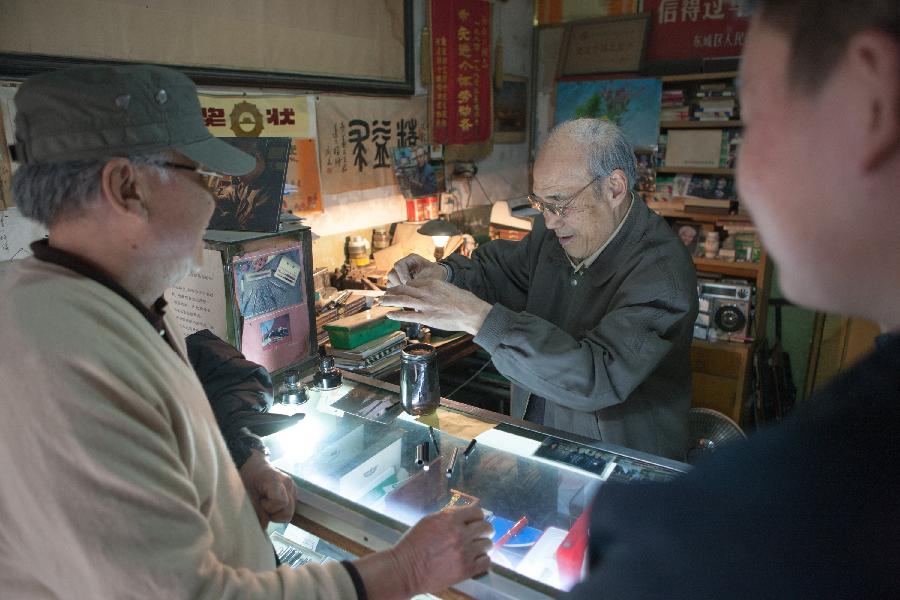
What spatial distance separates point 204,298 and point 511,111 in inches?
166

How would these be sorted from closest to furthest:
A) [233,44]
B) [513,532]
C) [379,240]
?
[513,532] → [233,44] → [379,240]

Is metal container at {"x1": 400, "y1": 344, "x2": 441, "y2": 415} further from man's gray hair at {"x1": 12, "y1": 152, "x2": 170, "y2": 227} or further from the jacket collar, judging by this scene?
man's gray hair at {"x1": 12, "y1": 152, "x2": 170, "y2": 227}

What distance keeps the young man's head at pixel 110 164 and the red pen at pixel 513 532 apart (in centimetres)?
90

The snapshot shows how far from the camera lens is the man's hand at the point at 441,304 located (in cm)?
177

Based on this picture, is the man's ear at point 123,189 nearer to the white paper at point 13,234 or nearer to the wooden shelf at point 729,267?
the white paper at point 13,234

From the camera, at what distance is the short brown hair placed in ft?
1.53

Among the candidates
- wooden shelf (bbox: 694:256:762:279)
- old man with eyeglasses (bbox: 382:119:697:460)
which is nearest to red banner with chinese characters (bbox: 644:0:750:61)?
wooden shelf (bbox: 694:256:762:279)

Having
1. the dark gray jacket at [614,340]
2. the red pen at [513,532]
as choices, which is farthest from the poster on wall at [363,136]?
the red pen at [513,532]

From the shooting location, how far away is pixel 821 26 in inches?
19.7

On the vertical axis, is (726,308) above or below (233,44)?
below

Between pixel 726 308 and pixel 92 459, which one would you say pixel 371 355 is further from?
pixel 726 308

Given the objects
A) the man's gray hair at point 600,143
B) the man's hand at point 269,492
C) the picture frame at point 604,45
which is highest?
the picture frame at point 604,45

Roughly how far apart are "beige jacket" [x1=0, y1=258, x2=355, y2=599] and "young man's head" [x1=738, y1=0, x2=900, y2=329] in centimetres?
87

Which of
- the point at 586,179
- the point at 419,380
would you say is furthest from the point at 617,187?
the point at 419,380
